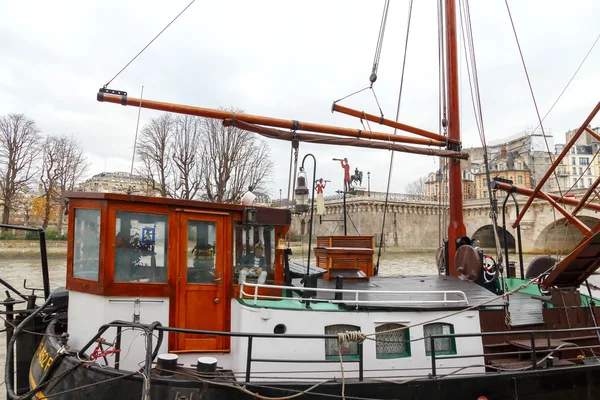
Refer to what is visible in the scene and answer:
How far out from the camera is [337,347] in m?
5.57

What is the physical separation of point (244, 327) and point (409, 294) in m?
2.96

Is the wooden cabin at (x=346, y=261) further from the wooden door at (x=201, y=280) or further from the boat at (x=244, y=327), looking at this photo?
the wooden door at (x=201, y=280)

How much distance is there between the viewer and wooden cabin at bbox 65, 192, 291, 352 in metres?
4.97

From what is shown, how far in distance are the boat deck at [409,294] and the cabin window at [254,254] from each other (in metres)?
0.87

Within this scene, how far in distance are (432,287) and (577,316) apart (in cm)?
207

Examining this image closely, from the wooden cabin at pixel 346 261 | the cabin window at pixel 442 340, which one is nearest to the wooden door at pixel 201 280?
the cabin window at pixel 442 340

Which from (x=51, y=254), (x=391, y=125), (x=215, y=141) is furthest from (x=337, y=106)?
(x=51, y=254)

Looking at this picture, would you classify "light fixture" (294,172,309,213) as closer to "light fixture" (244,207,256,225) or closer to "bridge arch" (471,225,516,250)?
"light fixture" (244,207,256,225)

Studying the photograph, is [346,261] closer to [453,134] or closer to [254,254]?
[254,254]

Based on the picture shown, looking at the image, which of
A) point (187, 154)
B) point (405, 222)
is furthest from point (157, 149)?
point (405, 222)

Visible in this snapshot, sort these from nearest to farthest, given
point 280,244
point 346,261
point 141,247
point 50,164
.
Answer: point 141,247 < point 280,244 < point 346,261 < point 50,164

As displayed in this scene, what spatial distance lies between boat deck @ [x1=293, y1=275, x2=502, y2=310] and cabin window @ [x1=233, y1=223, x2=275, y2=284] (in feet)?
2.84

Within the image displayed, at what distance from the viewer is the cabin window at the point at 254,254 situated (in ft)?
18.6

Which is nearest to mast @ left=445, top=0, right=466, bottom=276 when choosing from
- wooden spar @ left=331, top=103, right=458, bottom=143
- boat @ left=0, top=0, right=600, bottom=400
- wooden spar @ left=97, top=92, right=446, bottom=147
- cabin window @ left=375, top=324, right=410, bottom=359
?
wooden spar @ left=331, top=103, right=458, bottom=143
